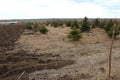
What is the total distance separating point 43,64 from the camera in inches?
504

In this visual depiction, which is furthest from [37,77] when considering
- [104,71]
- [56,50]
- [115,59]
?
[56,50]

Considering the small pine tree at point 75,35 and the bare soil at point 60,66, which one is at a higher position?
the small pine tree at point 75,35

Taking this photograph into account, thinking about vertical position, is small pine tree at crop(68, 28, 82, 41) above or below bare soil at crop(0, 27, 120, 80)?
above

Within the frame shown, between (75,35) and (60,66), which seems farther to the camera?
(75,35)

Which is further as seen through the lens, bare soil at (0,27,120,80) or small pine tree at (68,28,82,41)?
small pine tree at (68,28,82,41)

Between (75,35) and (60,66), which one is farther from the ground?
(75,35)

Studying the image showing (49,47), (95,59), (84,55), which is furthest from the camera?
(49,47)

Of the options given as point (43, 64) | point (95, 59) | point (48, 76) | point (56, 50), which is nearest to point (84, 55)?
point (95, 59)

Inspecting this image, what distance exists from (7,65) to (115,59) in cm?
656

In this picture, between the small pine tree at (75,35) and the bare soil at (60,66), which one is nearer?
the bare soil at (60,66)

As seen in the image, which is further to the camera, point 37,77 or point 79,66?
point 79,66

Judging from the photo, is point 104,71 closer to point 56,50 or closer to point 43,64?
point 43,64

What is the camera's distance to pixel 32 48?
18781 millimetres

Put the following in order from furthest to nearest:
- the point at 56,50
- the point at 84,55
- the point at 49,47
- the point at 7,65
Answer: the point at 49,47 → the point at 56,50 → the point at 84,55 → the point at 7,65
